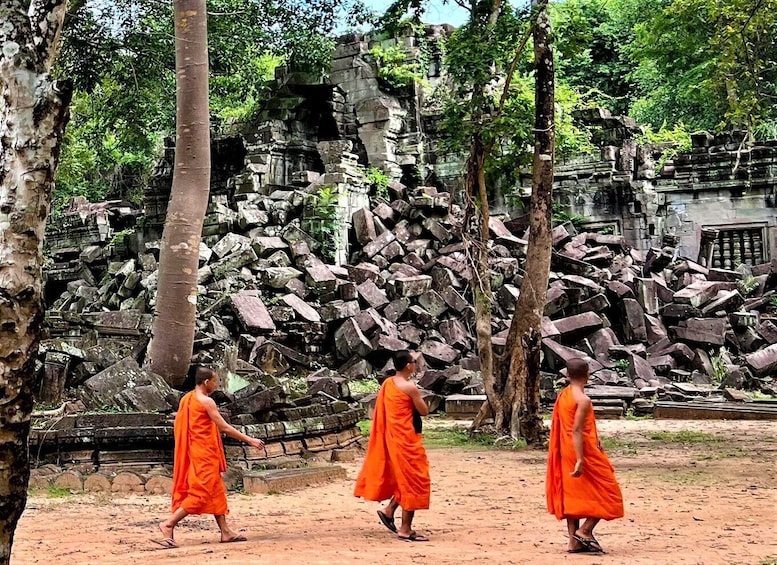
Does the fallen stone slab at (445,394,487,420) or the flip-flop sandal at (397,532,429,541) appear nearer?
the flip-flop sandal at (397,532,429,541)

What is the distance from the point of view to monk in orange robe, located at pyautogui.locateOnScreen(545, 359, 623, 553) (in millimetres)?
5059

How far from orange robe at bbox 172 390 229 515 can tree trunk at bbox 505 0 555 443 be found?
554 centimetres

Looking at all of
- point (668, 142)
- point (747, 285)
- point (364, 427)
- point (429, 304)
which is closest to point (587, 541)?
point (364, 427)

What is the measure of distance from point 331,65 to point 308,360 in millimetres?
10828

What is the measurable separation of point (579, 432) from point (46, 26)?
3.41 meters

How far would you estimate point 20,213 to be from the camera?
10.4 feet

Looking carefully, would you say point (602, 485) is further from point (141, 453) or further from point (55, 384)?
point (55, 384)

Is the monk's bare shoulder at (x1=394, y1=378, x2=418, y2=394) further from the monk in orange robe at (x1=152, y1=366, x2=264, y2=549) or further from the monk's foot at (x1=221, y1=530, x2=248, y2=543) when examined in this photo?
the monk's foot at (x1=221, y1=530, x2=248, y2=543)

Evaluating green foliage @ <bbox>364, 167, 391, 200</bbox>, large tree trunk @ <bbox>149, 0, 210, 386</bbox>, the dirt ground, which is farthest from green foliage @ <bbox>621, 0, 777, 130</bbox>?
large tree trunk @ <bbox>149, 0, 210, 386</bbox>

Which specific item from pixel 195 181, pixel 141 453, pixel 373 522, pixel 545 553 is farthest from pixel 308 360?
pixel 545 553

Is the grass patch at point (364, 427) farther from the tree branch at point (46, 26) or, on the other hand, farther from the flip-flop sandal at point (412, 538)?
the tree branch at point (46, 26)

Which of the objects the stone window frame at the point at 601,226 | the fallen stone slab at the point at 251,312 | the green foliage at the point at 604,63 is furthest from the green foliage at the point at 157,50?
the green foliage at the point at 604,63

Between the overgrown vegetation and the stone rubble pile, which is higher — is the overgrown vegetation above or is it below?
above

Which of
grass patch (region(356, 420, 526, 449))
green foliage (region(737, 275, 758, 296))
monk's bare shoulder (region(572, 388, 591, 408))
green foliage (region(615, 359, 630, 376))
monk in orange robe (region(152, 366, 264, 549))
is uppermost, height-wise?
green foliage (region(737, 275, 758, 296))
